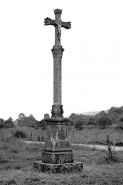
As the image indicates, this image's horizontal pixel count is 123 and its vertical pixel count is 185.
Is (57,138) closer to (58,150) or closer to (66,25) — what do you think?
(58,150)

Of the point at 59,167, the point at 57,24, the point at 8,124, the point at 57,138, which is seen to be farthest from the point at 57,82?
the point at 8,124

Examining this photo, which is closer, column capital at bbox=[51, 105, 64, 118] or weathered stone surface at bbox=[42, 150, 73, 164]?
weathered stone surface at bbox=[42, 150, 73, 164]

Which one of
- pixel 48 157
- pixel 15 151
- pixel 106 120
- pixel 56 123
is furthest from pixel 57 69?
pixel 106 120

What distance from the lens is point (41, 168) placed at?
1062 centimetres

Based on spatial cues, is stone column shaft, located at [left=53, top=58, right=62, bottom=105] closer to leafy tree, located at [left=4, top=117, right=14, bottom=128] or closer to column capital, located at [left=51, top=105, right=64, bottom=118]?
column capital, located at [left=51, top=105, right=64, bottom=118]

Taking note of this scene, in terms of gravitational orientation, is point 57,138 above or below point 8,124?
below

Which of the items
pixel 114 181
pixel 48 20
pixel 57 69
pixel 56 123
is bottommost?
pixel 114 181

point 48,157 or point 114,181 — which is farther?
point 48,157

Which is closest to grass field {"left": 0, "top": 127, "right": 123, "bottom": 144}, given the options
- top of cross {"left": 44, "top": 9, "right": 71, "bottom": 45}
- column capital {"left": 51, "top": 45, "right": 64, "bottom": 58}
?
top of cross {"left": 44, "top": 9, "right": 71, "bottom": 45}

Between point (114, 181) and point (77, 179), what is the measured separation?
1.10 meters

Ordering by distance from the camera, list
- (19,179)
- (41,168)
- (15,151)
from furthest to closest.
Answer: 1. (15,151)
2. (41,168)
3. (19,179)

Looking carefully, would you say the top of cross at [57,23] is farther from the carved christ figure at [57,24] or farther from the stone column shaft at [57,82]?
the stone column shaft at [57,82]

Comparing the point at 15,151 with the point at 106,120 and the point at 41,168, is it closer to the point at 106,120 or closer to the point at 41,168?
the point at 41,168

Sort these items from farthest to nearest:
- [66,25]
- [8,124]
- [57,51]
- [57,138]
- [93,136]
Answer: [8,124] < [93,136] < [66,25] < [57,51] < [57,138]
